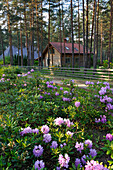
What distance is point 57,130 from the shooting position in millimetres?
3150

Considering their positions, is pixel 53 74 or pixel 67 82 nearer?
pixel 67 82

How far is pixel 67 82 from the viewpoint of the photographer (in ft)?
19.5

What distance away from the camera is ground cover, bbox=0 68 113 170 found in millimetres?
2467

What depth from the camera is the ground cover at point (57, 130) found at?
247 centimetres

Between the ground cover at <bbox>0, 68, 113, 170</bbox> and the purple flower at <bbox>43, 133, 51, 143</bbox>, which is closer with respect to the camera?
the ground cover at <bbox>0, 68, 113, 170</bbox>

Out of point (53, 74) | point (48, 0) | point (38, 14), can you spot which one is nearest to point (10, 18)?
point (38, 14)

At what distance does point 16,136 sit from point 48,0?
24.8m

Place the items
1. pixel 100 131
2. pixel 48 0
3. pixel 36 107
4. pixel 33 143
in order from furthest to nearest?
pixel 48 0 < pixel 36 107 < pixel 100 131 < pixel 33 143

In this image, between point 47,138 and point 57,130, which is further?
point 57,130

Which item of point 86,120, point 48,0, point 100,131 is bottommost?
point 100,131

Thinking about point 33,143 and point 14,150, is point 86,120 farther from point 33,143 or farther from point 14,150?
point 14,150

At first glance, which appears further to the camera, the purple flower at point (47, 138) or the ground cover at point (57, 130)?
the purple flower at point (47, 138)

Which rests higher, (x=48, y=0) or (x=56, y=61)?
(x=48, y=0)

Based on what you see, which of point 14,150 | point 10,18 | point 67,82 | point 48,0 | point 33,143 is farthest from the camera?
point 10,18
